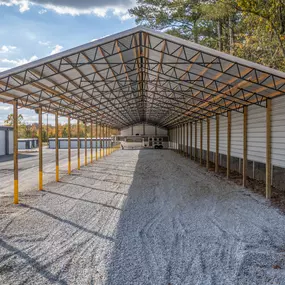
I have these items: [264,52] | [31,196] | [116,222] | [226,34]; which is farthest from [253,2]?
[226,34]

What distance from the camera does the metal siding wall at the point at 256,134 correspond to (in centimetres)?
1055

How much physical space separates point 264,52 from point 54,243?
43.3 ft

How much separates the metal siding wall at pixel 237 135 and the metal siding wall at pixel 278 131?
143 inches

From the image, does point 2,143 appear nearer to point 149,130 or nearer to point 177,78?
point 149,130

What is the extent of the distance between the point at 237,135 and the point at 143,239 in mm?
9650

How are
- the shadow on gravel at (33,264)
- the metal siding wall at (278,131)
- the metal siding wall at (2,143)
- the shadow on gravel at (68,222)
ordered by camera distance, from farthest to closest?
the metal siding wall at (2,143)
the metal siding wall at (278,131)
the shadow on gravel at (68,222)
the shadow on gravel at (33,264)

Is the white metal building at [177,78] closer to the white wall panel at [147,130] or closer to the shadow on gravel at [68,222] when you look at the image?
the shadow on gravel at [68,222]

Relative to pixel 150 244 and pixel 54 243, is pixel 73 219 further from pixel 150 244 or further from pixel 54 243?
pixel 150 244

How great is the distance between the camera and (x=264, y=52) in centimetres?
1338

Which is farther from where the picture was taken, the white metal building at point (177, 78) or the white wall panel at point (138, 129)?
the white wall panel at point (138, 129)

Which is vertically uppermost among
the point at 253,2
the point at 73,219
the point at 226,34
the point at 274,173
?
the point at 226,34

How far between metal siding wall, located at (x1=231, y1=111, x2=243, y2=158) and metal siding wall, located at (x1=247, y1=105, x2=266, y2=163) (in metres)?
1.01

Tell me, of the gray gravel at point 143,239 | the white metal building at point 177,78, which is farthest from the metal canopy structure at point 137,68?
the gray gravel at point 143,239

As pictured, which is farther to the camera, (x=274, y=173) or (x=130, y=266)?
(x=274, y=173)
